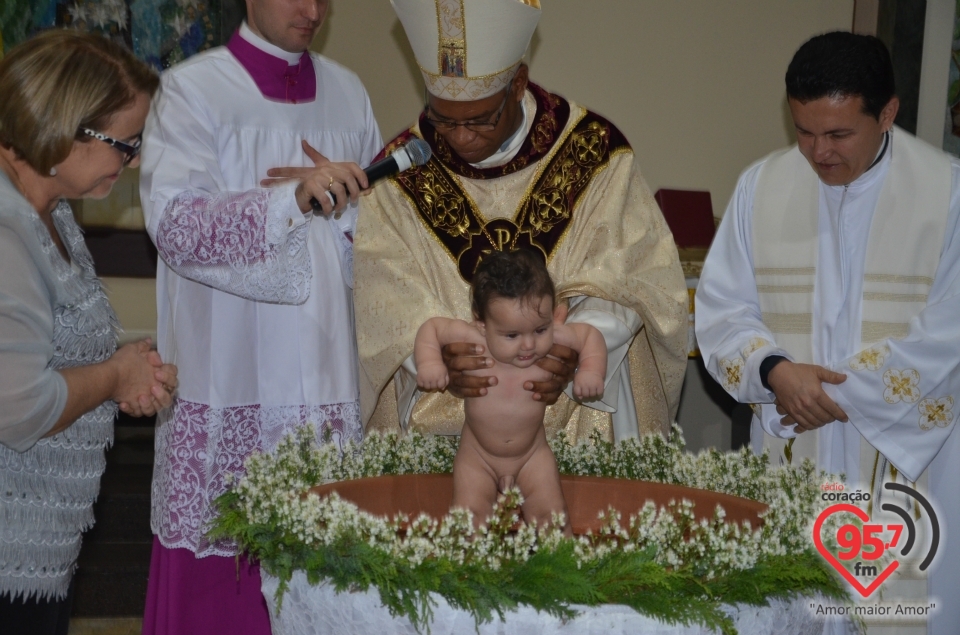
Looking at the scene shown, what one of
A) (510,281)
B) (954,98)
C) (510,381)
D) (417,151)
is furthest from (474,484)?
(954,98)

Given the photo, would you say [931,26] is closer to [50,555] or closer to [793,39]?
[793,39]

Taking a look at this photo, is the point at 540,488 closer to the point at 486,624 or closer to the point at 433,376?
the point at 433,376

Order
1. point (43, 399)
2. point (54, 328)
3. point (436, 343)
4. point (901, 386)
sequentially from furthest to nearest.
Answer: point (901, 386)
point (436, 343)
point (54, 328)
point (43, 399)

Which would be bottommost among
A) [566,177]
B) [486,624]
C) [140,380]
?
Result: [486,624]

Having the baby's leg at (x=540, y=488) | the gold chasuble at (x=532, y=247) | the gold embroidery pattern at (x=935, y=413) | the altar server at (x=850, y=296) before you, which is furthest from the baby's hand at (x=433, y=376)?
the gold embroidery pattern at (x=935, y=413)

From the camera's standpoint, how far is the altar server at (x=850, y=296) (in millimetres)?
2906

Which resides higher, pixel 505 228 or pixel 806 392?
pixel 505 228

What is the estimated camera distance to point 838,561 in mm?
2029

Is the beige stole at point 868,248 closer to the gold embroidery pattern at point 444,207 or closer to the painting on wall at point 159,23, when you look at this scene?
the gold embroidery pattern at point 444,207

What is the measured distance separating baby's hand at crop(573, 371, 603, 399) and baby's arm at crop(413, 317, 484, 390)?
24 centimetres

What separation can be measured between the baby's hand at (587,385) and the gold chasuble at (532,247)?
1.74ft

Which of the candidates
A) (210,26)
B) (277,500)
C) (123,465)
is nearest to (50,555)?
(277,500)

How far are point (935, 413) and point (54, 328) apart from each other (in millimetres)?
2221

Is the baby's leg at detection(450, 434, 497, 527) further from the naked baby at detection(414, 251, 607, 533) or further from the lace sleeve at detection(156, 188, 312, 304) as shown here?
the lace sleeve at detection(156, 188, 312, 304)
